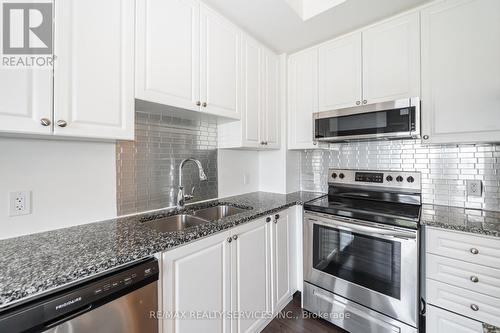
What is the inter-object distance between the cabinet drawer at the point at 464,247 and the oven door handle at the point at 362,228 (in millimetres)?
127

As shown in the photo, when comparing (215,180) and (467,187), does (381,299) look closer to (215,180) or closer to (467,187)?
(467,187)

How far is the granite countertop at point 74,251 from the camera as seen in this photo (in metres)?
0.70

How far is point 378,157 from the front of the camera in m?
2.06

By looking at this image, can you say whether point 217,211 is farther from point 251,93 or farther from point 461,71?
point 461,71

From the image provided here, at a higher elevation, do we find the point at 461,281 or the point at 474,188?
the point at 474,188

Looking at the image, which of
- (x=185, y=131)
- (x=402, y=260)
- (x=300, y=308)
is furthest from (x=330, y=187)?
(x=185, y=131)

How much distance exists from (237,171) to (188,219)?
81cm

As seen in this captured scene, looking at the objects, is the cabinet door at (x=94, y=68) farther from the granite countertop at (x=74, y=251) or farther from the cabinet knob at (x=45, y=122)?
the granite countertop at (x=74, y=251)

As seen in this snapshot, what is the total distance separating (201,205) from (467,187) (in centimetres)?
206

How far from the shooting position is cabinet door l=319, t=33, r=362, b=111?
1946mm

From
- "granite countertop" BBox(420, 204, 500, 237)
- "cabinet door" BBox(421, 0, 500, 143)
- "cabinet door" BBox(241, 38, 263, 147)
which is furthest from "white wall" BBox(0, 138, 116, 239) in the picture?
"cabinet door" BBox(421, 0, 500, 143)

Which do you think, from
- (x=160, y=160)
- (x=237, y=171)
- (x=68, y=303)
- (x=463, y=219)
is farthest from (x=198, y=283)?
(x=463, y=219)

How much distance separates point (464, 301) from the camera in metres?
1.28

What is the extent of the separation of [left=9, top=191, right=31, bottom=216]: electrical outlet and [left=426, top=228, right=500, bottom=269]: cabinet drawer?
7.44ft
